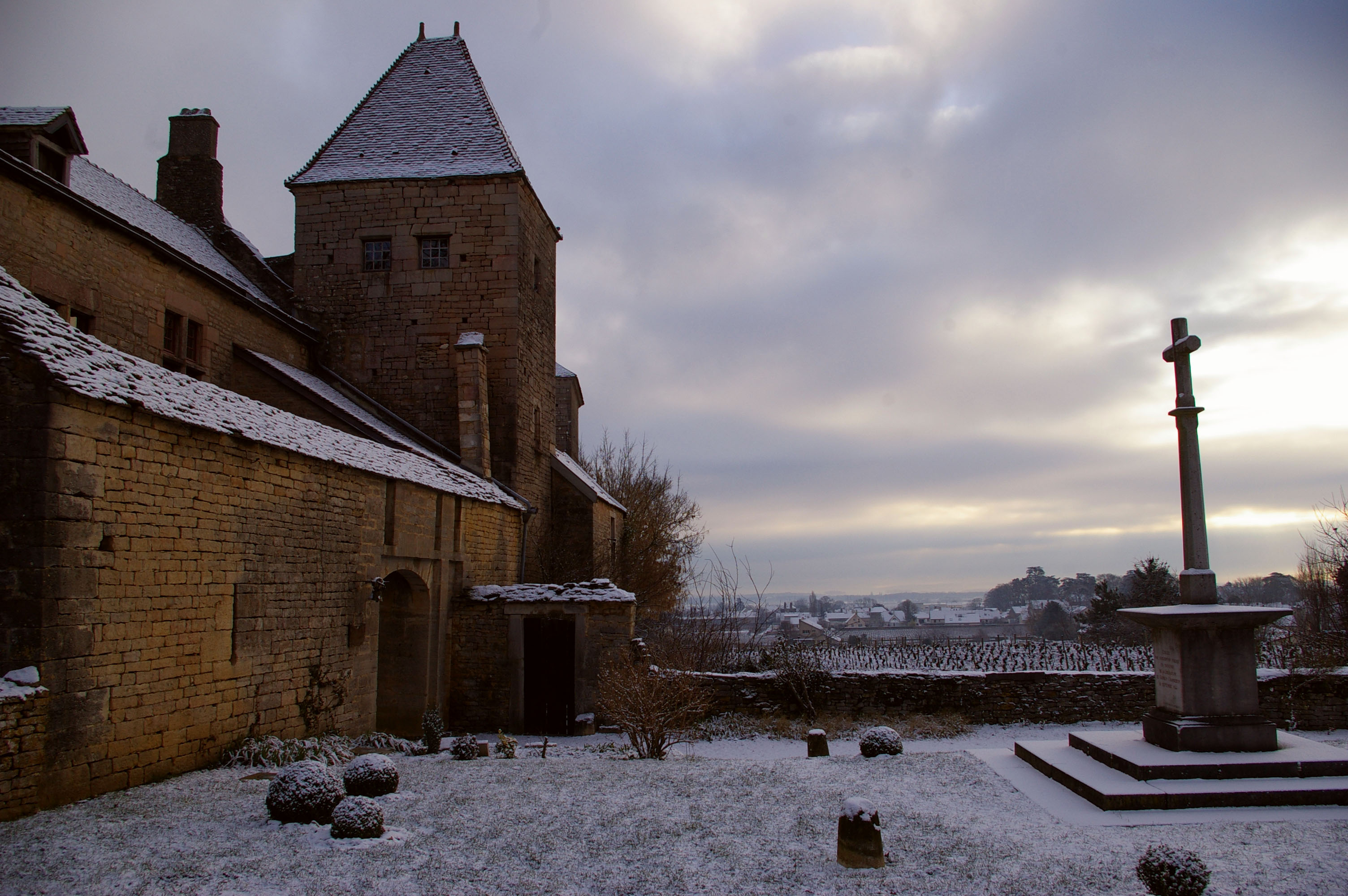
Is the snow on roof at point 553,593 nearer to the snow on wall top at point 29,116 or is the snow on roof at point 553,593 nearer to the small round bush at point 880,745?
the small round bush at point 880,745

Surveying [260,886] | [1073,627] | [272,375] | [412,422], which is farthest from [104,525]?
[1073,627]

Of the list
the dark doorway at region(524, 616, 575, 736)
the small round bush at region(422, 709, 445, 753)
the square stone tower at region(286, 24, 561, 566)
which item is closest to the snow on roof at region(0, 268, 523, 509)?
the small round bush at region(422, 709, 445, 753)

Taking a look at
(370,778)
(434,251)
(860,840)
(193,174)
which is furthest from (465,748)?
(193,174)

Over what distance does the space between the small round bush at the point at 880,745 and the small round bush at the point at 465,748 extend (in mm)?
4793

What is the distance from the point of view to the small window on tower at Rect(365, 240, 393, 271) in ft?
66.4

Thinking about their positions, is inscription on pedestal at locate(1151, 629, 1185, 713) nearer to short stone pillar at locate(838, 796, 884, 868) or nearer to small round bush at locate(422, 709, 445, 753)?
short stone pillar at locate(838, 796, 884, 868)

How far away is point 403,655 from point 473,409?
6745 mm

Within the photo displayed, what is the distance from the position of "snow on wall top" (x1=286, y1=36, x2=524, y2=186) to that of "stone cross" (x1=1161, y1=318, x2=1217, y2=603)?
1579 cm

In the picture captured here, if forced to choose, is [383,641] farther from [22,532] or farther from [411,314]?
[411,314]

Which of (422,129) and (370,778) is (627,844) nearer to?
(370,778)

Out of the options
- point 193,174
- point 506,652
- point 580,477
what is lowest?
point 506,652

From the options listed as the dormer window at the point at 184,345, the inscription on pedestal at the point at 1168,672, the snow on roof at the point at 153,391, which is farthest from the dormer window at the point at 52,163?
the inscription on pedestal at the point at 1168,672

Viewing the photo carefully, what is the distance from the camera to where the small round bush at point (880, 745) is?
9.84 metres

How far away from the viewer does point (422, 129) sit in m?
21.5
